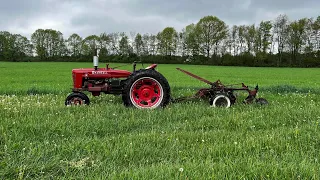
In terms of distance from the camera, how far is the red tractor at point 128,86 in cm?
600

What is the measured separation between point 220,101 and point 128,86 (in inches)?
83.8

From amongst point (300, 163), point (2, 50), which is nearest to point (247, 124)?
point (300, 163)

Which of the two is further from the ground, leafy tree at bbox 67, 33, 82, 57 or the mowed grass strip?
leafy tree at bbox 67, 33, 82, 57

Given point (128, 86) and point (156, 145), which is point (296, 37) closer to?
point (128, 86)

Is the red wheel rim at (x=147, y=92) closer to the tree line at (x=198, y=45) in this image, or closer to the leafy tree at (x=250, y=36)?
the tree line at (x=198, y=45)

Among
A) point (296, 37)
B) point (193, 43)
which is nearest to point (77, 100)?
point (193, 43)

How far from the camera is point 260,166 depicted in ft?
8.59

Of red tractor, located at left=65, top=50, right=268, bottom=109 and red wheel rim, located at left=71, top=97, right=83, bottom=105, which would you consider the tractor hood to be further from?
red wheel rim, located at left=71, top=97, right=83, bottom=105

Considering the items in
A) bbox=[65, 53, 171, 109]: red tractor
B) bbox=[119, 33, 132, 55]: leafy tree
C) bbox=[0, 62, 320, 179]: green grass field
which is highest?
bbox=[119, 33, 132, 55]: leafy tree

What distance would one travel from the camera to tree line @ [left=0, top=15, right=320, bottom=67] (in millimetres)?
56062

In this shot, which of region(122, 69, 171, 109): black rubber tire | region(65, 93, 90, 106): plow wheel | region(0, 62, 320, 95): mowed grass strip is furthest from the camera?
region(0, 62, 320, 95): mowed grass strip

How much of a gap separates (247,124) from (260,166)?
182 cm

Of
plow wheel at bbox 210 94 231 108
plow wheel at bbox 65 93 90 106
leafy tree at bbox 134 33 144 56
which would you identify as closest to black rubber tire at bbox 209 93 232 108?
plow wheel at bbox 210 94 231 108

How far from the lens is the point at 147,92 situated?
6191 mm
